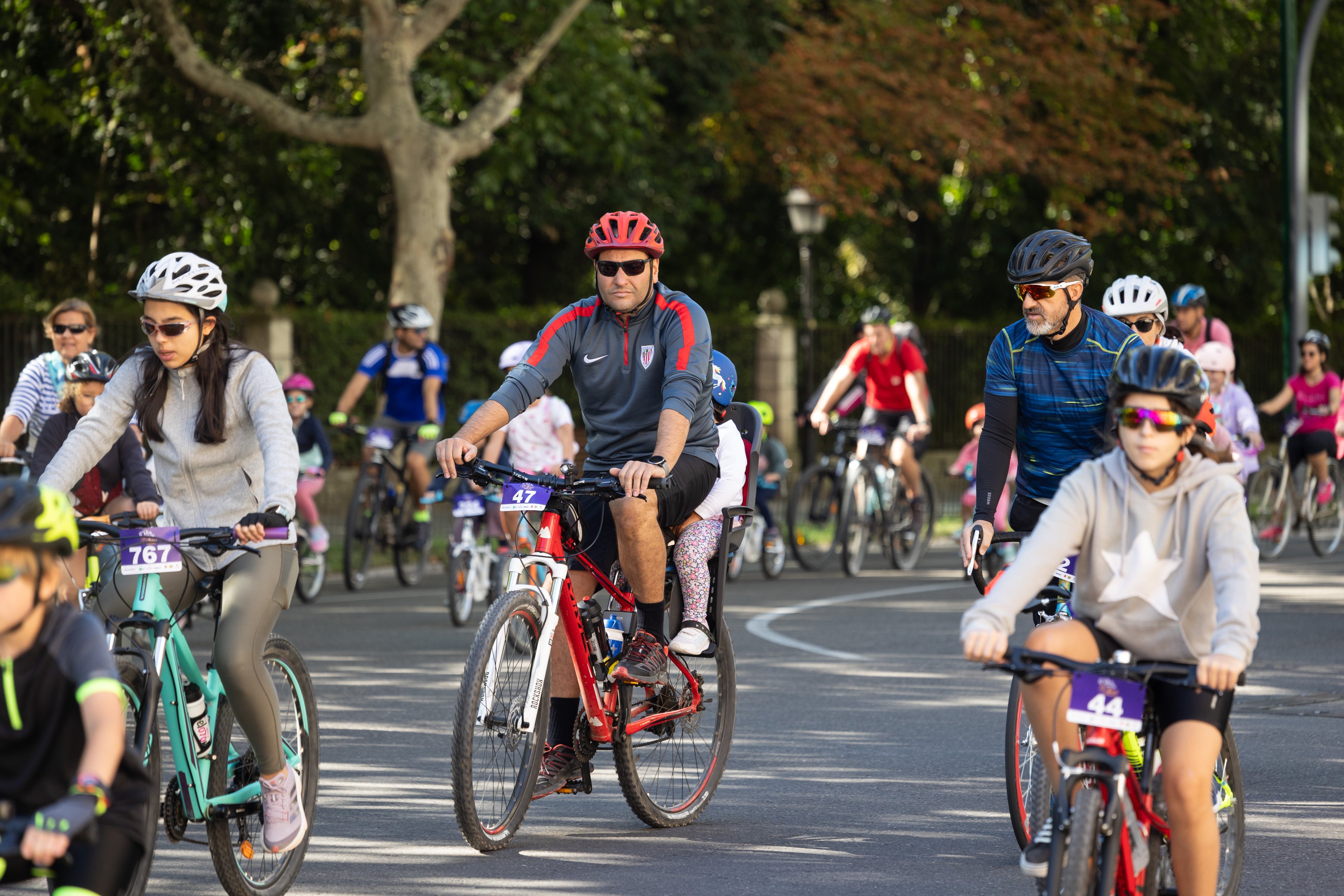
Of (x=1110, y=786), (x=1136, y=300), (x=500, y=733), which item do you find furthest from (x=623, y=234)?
(x=1110, y=786)

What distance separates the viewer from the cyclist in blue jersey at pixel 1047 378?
5.70 metres

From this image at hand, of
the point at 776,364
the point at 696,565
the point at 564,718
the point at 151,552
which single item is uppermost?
the point at 776,364

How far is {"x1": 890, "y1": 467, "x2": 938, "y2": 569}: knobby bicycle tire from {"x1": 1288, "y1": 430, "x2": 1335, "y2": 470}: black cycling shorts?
11.4 feet

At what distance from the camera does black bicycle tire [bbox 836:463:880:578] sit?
14875mm

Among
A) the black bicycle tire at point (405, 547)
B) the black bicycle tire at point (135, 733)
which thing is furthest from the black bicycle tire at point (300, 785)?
the black bicycle tire at point (405, 547)

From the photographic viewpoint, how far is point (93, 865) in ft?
11.0

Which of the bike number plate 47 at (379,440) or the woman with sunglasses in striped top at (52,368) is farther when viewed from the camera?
the bike number plate 47 at (379,440)

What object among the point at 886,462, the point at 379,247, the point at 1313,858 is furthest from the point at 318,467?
the point at 379,247

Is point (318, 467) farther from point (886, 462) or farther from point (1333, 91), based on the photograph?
point (1333, 91)

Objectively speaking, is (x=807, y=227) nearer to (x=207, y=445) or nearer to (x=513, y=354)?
(x=513, y=354)

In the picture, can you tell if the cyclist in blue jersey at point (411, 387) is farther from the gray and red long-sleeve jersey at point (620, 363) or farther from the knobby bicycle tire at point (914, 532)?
the gray and red long-sleeve jersey at point (620, 363)

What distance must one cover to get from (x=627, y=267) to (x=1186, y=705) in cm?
263

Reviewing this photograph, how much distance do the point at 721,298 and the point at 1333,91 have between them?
10.5 metres

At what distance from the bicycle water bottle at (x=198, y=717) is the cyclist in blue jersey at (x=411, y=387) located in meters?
8.80
